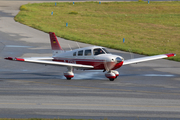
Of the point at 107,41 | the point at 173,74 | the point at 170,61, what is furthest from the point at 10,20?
the point at 173,74

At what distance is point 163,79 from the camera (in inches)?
876

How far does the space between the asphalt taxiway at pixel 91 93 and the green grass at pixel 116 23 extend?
968 cm

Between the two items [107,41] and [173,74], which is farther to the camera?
[107,41]

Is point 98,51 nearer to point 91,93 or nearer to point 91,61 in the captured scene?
point 91,61

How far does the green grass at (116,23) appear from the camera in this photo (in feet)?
139

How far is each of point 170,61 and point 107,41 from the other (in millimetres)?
14299

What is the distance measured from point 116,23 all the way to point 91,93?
42454 millimetres

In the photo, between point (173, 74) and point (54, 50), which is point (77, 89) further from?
point (173, 74)

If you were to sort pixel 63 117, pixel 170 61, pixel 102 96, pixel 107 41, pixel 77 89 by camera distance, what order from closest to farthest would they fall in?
pixel 63 117
pixel 102 96
pixel 77 89
pixel 170 61
pixel 107 41

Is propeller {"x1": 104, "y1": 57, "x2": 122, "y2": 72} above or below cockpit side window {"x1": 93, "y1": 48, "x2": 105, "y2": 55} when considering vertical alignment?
below

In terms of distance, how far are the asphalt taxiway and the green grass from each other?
31.8 ft

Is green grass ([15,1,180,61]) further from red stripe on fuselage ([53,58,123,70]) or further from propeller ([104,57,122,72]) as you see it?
propeller ([104,57,122,72])

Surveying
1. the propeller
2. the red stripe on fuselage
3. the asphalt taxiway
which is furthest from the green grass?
the propeller

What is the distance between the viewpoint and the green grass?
42.5 metres
